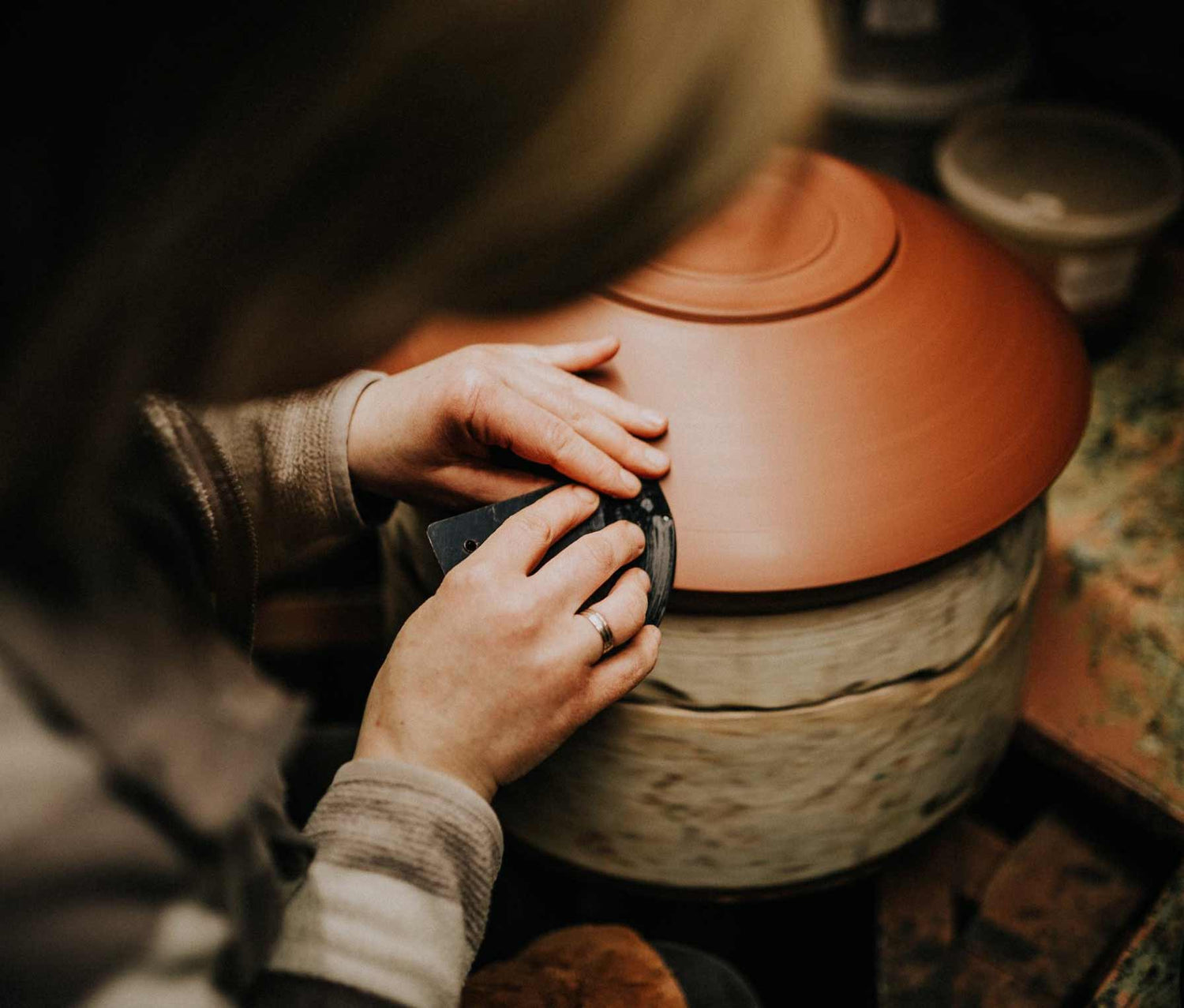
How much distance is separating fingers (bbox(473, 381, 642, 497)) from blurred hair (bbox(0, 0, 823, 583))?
25 centimetres

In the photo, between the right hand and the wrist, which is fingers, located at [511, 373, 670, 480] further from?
the wrist

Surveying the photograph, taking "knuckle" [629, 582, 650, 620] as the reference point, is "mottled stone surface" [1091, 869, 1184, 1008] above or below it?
below

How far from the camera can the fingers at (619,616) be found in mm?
581

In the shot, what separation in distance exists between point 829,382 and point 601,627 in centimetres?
26

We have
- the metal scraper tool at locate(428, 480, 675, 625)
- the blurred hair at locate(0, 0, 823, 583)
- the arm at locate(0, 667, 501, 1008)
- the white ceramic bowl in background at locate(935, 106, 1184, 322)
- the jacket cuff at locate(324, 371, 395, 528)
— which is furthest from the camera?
the white ceramic bowl in background at locate(935, 106, 1184, 322)

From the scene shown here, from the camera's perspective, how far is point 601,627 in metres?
0.58

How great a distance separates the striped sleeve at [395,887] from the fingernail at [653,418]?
0.90 ft

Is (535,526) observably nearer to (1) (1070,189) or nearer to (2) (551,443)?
(2) (551,443)

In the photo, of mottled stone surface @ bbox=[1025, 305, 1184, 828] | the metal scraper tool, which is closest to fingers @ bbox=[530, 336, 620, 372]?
the metal scraper tool

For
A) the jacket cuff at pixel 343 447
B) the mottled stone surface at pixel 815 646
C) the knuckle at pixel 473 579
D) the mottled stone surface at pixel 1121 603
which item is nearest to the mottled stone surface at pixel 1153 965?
the mottled stone surface at pixel 1121 603

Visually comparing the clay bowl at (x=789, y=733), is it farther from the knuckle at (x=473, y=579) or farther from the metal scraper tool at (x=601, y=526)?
the knuckle at (x=473, y=579)

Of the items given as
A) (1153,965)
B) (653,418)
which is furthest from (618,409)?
(1153,965)

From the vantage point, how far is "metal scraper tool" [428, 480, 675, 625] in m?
0.63

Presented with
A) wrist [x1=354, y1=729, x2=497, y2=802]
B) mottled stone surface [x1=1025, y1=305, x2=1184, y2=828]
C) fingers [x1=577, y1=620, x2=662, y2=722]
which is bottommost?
mottled stone surface [x1=1025, y1=305, x2=1184, y2=828]
